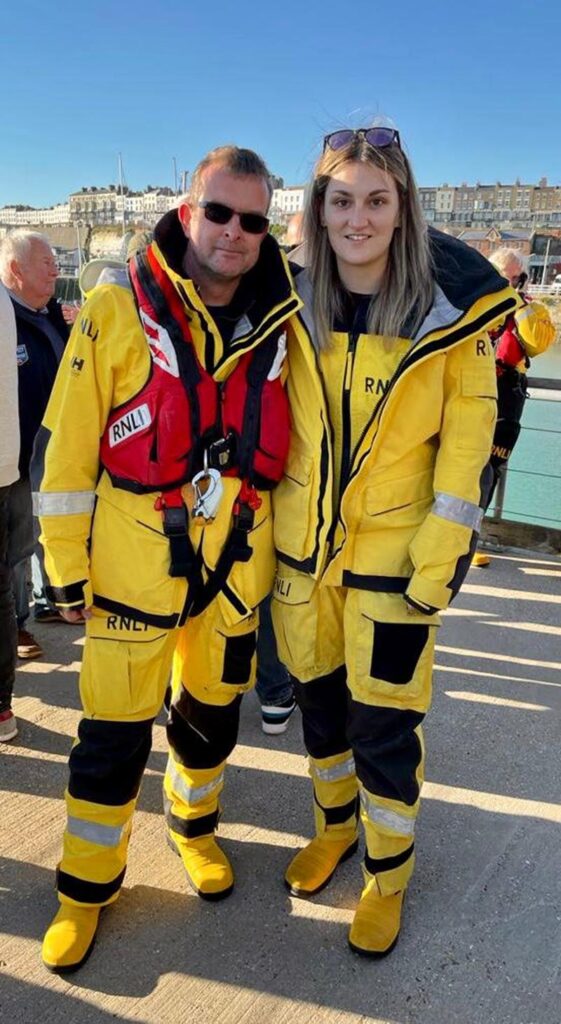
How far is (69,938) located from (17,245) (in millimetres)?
2766

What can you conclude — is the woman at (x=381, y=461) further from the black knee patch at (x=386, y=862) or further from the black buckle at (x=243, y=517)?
the black buckle at (x=243, y=517)

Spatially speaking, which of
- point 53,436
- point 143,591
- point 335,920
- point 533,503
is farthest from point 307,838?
point 533,503

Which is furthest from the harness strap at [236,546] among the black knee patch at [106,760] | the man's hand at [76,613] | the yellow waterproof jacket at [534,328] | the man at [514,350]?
the yellow waterproof jacket at [534,328]

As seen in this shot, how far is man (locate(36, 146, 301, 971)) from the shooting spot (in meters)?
1.81

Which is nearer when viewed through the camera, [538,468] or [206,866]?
[206,866]

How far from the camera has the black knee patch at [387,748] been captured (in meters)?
1.97

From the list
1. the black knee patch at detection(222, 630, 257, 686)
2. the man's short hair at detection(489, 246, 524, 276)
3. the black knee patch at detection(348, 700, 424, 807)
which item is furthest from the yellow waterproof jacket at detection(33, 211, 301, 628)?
the man's short hair at detection(489, 246, 524, 276)

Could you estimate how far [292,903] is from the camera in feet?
7.12

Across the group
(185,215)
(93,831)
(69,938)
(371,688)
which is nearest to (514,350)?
(185,215)

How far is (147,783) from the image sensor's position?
2695mm

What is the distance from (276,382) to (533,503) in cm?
447

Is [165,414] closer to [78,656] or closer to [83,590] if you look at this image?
[83,590]

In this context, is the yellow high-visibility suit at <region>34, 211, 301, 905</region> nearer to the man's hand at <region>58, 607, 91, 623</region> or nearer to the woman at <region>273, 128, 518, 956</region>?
the man's hand at <region>58, 607, 91, 623</region>

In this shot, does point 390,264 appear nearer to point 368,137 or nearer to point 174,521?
point 368,137
